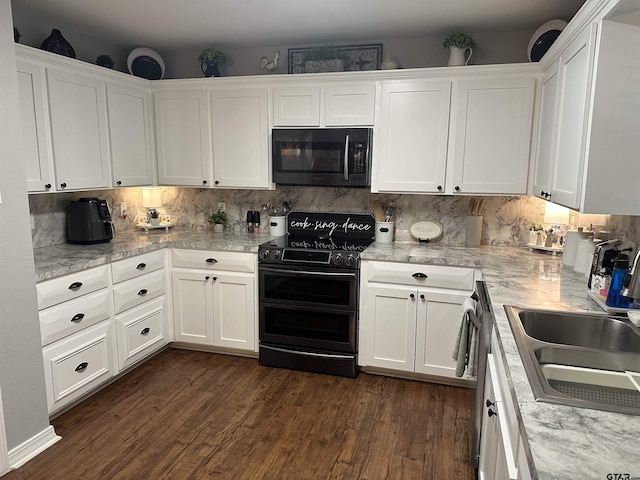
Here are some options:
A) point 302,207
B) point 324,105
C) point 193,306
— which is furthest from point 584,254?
point 193,306

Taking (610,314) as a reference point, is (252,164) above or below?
above

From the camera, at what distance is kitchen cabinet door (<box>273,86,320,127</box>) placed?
333 centimetres

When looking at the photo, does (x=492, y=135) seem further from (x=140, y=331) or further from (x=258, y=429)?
(x=140, y=331)

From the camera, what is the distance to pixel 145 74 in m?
3.75

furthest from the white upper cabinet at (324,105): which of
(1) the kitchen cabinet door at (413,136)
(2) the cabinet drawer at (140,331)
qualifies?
(2) the cabinet drawer at (140,331)

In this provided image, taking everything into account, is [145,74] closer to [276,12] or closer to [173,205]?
[173,205]

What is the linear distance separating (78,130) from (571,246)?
128 inches

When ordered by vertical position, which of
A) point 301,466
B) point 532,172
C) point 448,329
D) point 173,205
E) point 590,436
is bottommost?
point 301,466

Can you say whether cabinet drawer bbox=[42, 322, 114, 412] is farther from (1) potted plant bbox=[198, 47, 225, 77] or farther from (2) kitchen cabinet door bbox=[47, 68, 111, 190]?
(1) potted plant bbox=[198, 47, 225, 77]

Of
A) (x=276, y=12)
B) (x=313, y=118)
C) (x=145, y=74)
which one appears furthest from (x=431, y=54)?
(x=145, y=74)

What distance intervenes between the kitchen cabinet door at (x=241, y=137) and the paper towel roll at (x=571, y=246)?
2.10 m

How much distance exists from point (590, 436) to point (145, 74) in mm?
3842

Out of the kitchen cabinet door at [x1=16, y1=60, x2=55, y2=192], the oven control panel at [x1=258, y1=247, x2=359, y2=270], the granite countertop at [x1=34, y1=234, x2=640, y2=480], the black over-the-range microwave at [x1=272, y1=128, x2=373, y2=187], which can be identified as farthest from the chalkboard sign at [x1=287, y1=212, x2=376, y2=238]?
the kitchen cabinet door at [x1=16, y1=60, x2=55, y2=192]

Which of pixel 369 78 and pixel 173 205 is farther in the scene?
pixel 173 205
